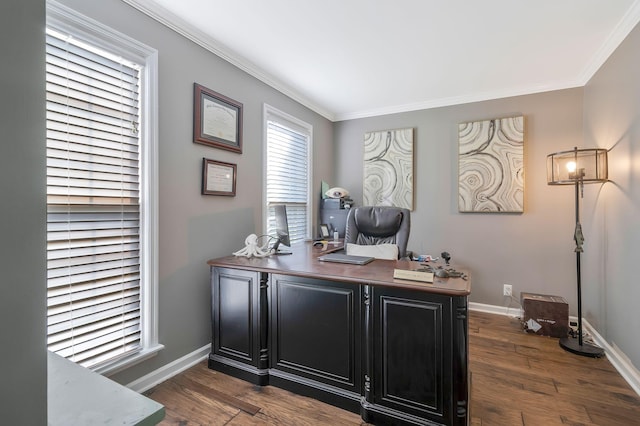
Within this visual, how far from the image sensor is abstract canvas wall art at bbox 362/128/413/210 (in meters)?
3.83

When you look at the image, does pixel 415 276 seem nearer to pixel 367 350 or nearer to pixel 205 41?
pixel 367 350

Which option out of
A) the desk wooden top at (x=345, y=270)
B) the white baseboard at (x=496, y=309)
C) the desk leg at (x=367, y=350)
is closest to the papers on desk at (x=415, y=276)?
the desk wooden top at (x=345, y=270)

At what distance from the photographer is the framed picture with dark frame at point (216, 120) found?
7.52ft

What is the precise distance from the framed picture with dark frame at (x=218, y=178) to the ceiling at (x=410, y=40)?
0.92 metres

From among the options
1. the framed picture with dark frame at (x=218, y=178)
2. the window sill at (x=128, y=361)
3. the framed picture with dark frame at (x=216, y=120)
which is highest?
the framed picture with dark frame at (x=216, y=120)

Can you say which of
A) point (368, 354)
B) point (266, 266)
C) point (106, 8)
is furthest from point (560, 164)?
point (106, 8)

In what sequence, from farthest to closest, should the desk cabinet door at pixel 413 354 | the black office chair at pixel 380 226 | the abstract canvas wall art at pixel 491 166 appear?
the abstract canvas wall art at pixel 491 166 < the black office chair at pixel 380 226 < the desk cabinet door at pixel 413 354

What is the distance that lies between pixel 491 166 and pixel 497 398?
7.91 ft

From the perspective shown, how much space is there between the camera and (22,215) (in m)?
0.37

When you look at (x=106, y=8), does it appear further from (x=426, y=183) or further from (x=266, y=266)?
(x=426, y=183)

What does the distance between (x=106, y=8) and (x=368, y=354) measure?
249 cm

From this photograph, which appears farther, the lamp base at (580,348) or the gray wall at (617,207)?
the lamp base at (580,348)

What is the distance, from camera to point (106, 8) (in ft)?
5.67

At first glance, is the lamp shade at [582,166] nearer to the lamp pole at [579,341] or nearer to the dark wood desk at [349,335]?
the lamp pole at [579,341]
